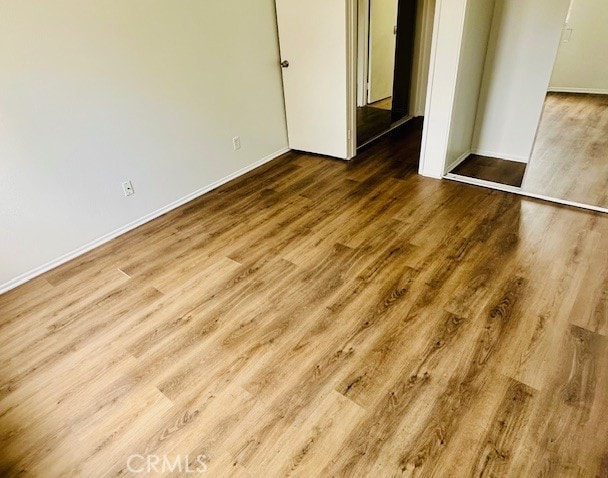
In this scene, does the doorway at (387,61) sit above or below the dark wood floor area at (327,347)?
above

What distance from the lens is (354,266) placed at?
2.32 metres

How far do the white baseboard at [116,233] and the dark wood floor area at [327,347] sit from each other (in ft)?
0.21

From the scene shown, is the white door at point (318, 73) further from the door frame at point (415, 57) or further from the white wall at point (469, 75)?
the white wall at point (469, 75)

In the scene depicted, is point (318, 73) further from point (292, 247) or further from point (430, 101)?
point (292, 247)

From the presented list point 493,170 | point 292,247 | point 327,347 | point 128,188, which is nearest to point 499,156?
point 493,170

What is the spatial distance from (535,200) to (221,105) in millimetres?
2764

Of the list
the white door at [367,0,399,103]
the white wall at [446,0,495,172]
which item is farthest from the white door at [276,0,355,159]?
the white door at [367,0,399,103]

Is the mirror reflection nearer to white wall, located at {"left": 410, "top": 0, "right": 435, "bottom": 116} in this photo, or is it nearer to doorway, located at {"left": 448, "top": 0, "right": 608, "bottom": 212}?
white wall, located at {"left": 410, "top": 0, "right": 435, "bottom": 116}

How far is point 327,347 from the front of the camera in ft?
5.87

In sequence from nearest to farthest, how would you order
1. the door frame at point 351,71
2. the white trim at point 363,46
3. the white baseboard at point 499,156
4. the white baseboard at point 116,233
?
the white baseboard at point 116,233 < the door frame at point 351,71 < the white baseboard at point 499,156 < the white trim at point 363,46

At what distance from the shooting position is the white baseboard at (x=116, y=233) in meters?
2.43

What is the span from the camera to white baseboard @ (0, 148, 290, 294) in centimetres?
243

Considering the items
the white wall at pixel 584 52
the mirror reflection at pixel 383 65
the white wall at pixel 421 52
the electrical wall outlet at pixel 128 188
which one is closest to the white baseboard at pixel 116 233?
the electrical wall outlet at pixel 128 188

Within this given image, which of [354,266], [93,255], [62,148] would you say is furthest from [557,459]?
[62,148]
